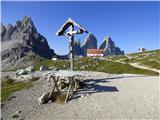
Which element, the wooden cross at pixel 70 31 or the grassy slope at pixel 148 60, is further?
the grassy slope at pixel 148 60

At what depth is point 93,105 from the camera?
76.8ft

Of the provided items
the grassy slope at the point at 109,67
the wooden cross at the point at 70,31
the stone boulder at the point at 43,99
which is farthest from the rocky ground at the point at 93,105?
the grassy slope at the point at 109,67

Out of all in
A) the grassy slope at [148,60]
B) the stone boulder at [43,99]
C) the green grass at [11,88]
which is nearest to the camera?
the stone boulder at [43,99]

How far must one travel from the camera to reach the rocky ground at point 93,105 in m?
21.3

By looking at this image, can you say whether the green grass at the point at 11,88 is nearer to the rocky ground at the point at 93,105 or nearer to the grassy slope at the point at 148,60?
the rocky ground at the point at 93,105

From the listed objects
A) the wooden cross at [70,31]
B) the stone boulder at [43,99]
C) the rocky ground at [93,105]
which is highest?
the wooden cross at [70,31]

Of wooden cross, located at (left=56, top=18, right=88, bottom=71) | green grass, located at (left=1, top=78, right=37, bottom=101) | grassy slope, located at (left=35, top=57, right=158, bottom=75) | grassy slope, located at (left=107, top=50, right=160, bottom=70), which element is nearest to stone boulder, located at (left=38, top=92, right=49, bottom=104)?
green grass, located at (left=1, top=78, right=37, bottom=101)

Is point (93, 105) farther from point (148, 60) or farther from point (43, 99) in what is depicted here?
point (148, 60)

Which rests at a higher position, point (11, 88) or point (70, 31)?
point (70, 31)

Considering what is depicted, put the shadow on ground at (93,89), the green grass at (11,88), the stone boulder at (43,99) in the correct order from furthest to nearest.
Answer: the green grass at (11,88) < the shadow on ground at (93,89) < the stone boulder at (43,99)

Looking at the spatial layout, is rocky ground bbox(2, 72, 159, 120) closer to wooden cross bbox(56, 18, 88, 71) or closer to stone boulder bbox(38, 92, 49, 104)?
stone boulder bbox(38, 92, 49, 104)

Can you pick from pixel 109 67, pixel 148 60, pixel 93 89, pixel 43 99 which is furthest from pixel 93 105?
pixel 148 60

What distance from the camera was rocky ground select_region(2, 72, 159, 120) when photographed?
21258 millimetres

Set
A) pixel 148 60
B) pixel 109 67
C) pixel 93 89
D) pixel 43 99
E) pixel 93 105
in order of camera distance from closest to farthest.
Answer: pixel 93 105
pixel 43 99
pixel 93 89
pixel 109 67
pixel 148 60
